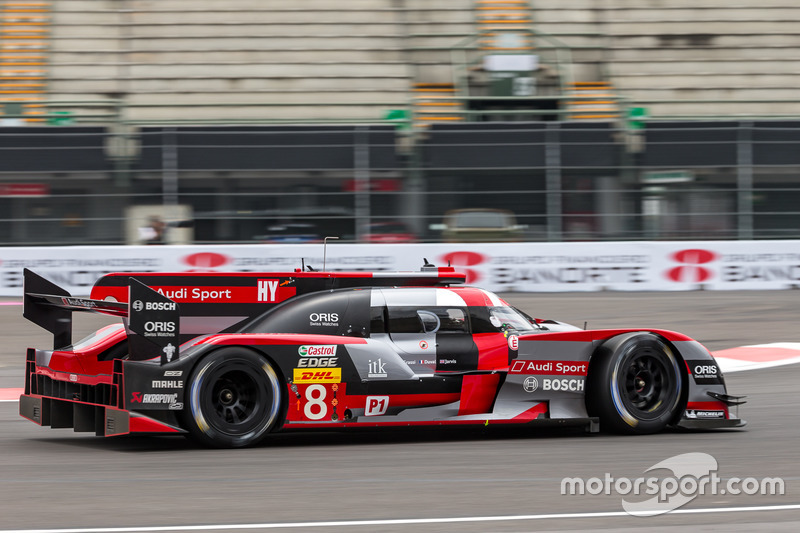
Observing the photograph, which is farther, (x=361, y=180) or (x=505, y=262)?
(x=361, y=180)

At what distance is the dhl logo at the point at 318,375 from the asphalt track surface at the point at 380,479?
1.46 ft

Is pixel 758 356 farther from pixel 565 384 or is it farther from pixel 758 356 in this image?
pixel 565 384

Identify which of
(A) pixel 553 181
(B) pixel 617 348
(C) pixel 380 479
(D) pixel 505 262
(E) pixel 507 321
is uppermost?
(A) pixel 553 181

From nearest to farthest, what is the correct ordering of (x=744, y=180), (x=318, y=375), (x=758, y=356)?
1. (x=318, y=375)
2. (x=758, y=356)
3. (x=744, y=180)

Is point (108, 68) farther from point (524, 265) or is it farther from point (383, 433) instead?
point (383, 433)

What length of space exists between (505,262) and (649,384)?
33.5ft

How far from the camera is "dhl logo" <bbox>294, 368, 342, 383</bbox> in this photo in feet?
22.1

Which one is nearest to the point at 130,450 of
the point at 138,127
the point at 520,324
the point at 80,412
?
the point at 80,412

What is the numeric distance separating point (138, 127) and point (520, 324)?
1313cm

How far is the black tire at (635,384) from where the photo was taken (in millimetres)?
7250

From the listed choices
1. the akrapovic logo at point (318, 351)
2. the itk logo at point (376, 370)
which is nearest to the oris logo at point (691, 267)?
the itk logo at point (376, 370)

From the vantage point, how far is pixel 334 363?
6836 millimetres

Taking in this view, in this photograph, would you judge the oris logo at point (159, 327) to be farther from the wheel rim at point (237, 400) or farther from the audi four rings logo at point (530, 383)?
the audi four rings logo at point (530, 383)

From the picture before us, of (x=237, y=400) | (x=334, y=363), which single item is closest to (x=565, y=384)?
(x=334, y=363)
